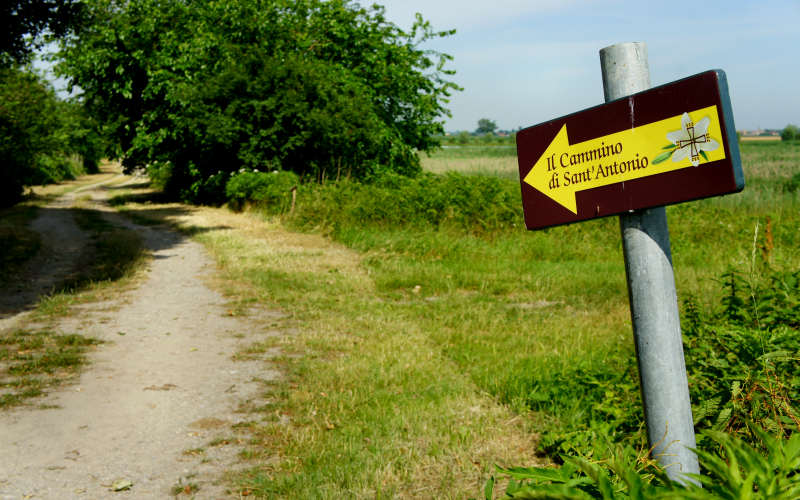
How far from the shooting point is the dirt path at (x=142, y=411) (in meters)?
3.90

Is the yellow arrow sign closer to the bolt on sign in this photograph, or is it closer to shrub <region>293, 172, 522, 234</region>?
the bolt on sign

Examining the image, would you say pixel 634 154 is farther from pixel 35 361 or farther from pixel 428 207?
pixel 428 207

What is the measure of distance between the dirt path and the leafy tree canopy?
11631 millimetres

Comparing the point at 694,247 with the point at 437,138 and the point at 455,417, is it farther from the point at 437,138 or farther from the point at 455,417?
the point at 437,138

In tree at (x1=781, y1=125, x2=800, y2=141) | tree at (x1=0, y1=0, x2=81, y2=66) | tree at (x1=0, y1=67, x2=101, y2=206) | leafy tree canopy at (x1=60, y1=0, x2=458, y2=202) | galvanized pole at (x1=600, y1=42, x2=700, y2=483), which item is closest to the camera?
galvanized pole at (x1=600, y1=42, x2=700, y2=483)

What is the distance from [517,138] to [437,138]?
26820 mm

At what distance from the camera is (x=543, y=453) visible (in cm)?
395

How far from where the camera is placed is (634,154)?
1871mm

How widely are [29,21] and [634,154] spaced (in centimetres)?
1443

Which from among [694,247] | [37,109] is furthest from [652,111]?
[37,109]

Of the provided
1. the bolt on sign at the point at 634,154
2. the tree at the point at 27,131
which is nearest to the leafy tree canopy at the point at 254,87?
the tree at the point at 27,131

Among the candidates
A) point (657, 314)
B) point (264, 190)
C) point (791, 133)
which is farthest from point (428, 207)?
point (791, 133)

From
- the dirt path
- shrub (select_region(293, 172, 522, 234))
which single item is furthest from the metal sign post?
shrub (select_region(293, 172, 522, 234))

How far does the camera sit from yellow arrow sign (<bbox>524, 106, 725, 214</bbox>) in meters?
1.73
